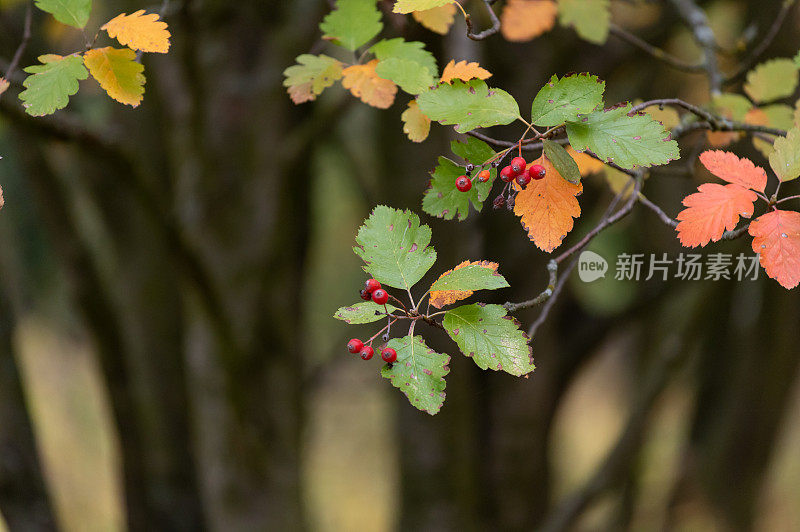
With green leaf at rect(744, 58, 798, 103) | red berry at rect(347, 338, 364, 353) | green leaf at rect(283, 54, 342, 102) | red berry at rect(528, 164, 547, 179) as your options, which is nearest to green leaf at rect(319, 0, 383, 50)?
green leaf at rect(283, 54, 342, 102)

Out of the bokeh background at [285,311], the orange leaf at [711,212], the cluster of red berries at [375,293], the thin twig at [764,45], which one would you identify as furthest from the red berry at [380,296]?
the thin twig at [764,45]

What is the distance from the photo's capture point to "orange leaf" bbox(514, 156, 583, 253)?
786 mm

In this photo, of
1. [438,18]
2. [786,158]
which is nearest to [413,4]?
Answer: [438,18]

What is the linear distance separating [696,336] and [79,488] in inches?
203

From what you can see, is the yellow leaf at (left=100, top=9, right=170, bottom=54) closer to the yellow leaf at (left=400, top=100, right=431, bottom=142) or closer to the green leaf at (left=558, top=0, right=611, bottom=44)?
the yellow leaf at (left=400, top=100, right=431, bottom=142)

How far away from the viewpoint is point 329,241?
7.43m

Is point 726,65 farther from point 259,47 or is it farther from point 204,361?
point 204,361

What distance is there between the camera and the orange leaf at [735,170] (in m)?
0.81

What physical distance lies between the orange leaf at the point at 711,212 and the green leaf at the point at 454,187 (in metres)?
0.25

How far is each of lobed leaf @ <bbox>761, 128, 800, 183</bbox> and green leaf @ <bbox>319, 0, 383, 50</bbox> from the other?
24.9 inches

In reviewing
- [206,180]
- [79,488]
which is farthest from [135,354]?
[79,488]

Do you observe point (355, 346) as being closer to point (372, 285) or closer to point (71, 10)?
point (372, 285)

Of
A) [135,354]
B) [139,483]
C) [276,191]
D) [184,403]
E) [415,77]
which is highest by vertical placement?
[415,77]

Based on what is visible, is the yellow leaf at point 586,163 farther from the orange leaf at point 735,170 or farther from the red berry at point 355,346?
the red berry at point 355,346
